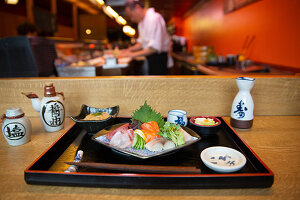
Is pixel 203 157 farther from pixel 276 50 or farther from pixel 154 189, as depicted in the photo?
pixel 276 50

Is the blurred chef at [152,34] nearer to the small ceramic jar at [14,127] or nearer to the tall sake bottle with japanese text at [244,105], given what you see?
the tall sake bottle with japanese text at [244,105]

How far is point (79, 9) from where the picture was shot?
10820 mm

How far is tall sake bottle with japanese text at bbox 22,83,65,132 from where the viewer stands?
1029mm

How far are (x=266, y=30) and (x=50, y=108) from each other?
10.5 feet

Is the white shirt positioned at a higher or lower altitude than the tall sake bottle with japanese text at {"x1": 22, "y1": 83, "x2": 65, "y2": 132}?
higher

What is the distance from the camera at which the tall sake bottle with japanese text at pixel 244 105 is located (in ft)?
3.45

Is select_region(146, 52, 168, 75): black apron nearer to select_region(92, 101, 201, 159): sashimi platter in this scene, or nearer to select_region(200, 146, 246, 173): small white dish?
select_region(92, 101, 201, 159): sashimi platter

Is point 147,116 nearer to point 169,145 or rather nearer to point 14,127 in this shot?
point 169,145

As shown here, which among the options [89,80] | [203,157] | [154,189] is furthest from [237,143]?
[89,80]

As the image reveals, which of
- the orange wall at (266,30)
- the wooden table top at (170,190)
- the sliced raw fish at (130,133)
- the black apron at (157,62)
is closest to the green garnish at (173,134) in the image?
the sliced raw fish at (130,133)

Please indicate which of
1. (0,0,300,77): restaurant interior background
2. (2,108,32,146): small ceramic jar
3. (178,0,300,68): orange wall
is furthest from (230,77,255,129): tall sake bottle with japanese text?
(178,0,300,68): orange wall

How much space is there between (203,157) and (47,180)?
20.3 inches

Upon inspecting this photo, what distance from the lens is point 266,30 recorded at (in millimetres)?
3135

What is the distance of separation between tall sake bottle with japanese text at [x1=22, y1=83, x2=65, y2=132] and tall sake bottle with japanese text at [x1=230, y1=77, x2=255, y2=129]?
2.88 ft
